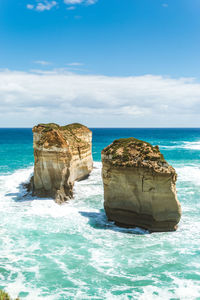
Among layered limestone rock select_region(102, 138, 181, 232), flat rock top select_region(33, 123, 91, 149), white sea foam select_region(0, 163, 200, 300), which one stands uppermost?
flat rock top select_region(33, 123, 91, 149)

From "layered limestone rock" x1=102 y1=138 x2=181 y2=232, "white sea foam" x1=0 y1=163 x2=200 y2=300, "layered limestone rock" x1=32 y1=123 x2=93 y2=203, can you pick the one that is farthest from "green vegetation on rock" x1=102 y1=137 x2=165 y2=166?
"layered limestone rock" x1=32 y1=123 x2=93 y2=203

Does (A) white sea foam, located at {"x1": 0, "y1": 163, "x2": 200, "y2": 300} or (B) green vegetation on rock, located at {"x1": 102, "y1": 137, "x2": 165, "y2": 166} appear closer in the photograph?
(A) white sea foam, located at {"x1": 0, "y1": 163, "x2": 200, "y2": 300}

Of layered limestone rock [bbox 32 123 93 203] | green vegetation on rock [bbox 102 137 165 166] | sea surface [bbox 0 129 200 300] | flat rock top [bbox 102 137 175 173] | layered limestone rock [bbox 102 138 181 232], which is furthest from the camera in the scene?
layered limestone rock [bbox 32 123 93 203]

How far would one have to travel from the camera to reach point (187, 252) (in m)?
13.4

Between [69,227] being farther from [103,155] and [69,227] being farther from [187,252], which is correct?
[187,252]

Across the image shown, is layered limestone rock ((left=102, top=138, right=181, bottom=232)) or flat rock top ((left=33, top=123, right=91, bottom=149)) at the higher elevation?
flat rock top ((left=33, top=123, right=91, bottom=149))

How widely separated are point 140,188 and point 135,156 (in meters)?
2.00

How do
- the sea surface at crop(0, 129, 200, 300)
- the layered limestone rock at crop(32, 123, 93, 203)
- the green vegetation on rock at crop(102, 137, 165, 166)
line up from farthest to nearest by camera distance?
the layered limestone rock at crop(32, 123, 93, 203) < the green vegetation on rock at crop(102, 137, 165, 166) < the sea surface at crop(0, 129, 200, 300)

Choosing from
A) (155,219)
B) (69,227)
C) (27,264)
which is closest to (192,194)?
(155,219)

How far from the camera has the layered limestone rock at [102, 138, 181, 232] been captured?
51.0 feet

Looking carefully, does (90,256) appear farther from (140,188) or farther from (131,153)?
(131,153)

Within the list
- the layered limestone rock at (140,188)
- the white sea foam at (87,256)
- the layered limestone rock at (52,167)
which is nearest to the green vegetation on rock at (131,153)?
the layered limestone rock at (140,188)

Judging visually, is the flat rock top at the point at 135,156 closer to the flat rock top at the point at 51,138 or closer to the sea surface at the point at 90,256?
the sea surface at the point at 90,256

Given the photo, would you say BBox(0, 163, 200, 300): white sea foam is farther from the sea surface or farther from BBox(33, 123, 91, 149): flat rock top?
BBox(33, 123, 91, 149): flat rock top
